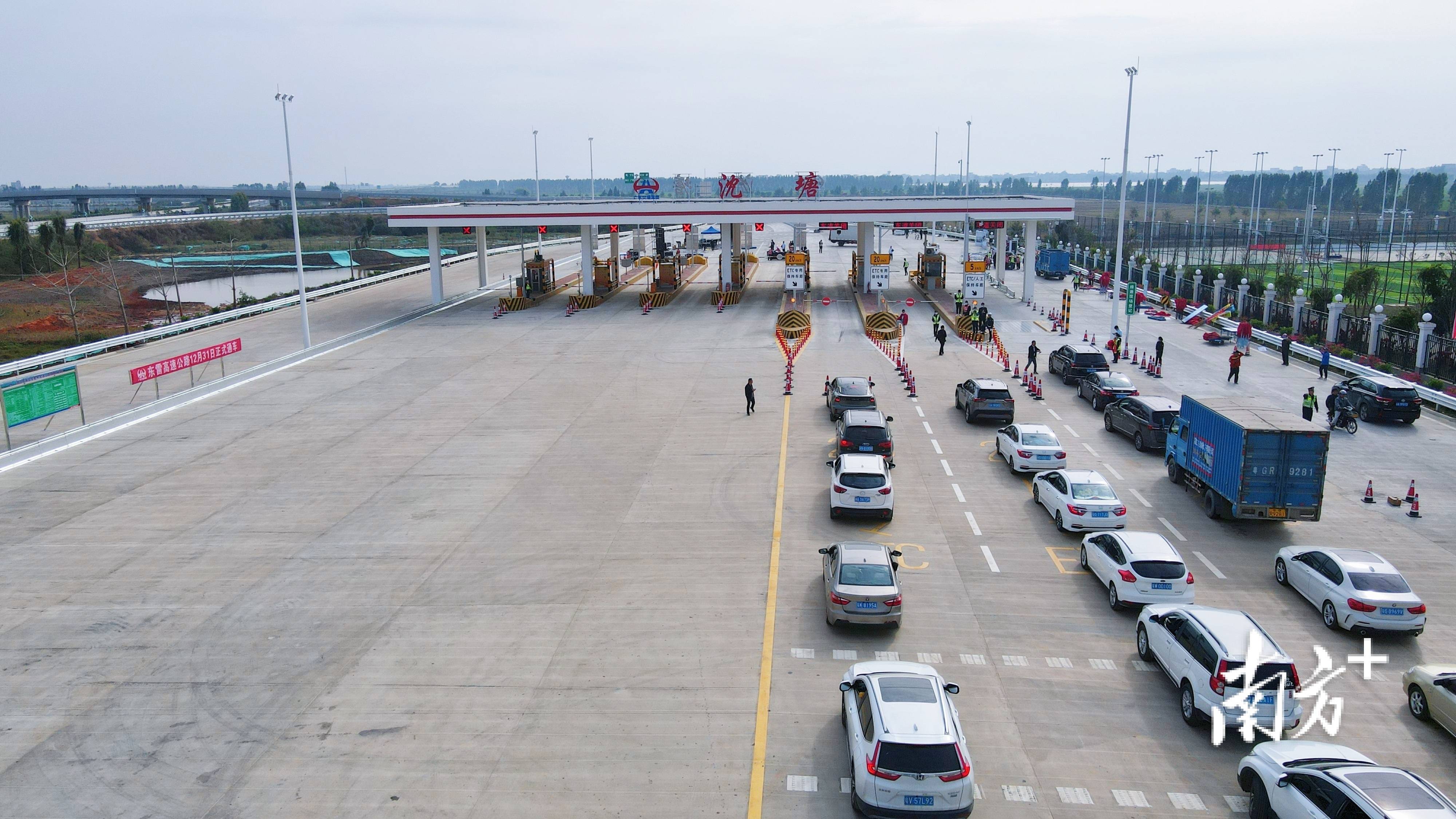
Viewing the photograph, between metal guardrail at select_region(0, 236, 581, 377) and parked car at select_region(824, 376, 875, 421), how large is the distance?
3207cm

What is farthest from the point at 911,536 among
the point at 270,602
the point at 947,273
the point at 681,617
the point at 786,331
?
the point at 947,273

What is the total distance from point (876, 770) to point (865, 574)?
517cm

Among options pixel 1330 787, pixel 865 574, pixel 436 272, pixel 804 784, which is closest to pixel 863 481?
pixel 865 574

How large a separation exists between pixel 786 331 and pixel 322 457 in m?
25.5

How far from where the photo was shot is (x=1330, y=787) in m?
9.61

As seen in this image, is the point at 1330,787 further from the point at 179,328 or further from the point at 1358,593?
the point at 179,328

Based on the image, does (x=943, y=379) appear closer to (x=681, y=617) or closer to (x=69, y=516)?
(x=681, y=617)

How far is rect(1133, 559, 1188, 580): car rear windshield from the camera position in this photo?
15.7m

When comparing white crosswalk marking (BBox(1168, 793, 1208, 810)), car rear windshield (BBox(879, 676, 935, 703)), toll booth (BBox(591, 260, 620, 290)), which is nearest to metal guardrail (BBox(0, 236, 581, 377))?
toll booth (BBox(591, 260, 620, 290))

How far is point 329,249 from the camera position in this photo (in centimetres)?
12588

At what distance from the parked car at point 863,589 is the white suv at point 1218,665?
3.97m

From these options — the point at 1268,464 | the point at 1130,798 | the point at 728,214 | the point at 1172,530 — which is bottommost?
the point at 1130,798

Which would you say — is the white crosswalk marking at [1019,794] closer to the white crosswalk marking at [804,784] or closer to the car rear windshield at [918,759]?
the car rear windshield at [918,759]

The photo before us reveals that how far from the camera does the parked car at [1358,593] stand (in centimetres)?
1484
